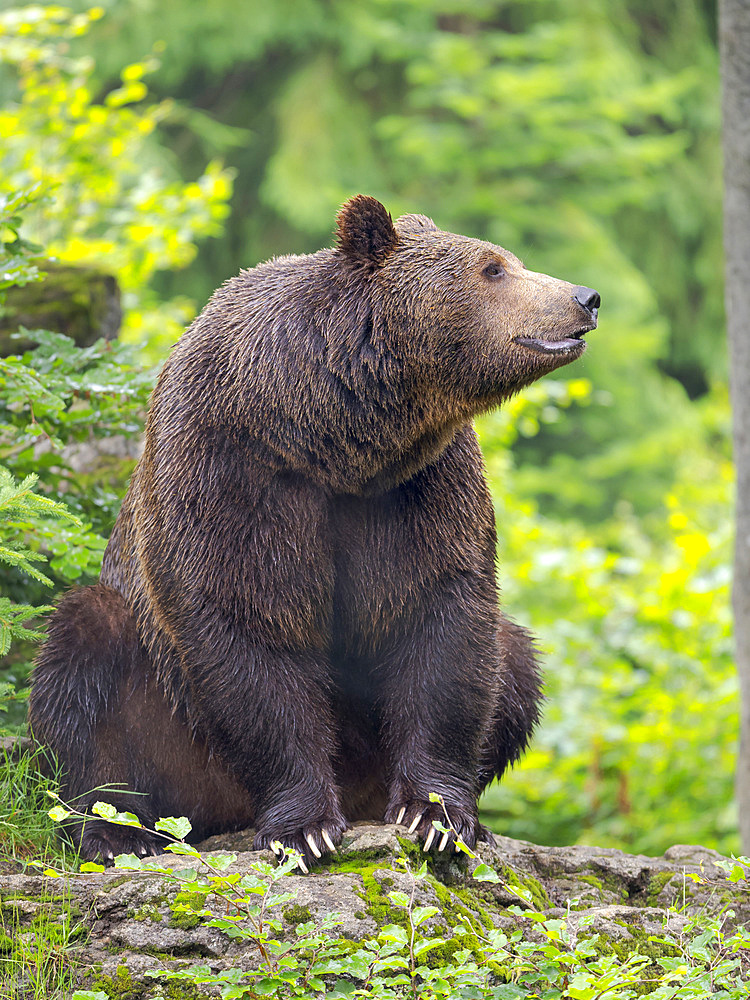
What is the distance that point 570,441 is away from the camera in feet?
46.8

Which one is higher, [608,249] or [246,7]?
[246,7]

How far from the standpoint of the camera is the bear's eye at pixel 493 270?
3430 mm

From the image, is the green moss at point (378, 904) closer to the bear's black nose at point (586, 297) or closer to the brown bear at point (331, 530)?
the brown bear at point (331, 530)

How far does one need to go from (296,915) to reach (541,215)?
10.7 m

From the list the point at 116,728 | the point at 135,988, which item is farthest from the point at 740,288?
the point at 135,988

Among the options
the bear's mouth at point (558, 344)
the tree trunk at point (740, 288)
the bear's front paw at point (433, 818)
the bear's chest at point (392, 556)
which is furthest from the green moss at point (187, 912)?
the tree trunk at point (740, 288)

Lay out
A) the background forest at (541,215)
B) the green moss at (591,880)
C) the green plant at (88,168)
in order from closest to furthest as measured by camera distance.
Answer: the green moss at (591,880) < the green plant at (88,168) < the background forest at (541,215)

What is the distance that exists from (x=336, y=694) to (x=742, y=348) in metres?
3.46

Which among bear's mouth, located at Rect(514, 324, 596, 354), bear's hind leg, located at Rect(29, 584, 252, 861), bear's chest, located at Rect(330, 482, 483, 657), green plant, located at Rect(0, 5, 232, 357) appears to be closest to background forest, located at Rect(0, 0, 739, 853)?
green plant, located at Rect(0, 5, 232, 357)

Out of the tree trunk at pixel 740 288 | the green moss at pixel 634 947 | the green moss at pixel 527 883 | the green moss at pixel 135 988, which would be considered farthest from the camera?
the tree trunk at pixel 740 288

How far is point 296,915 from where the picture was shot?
3.00m

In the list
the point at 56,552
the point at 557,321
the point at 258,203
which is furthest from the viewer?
the point at 258,203

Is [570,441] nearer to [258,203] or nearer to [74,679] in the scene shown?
[258,203]

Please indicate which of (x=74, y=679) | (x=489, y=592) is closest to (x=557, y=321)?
(x=489, y=592)
